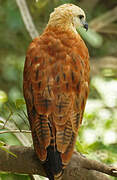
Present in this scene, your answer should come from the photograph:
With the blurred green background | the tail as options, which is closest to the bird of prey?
the tail

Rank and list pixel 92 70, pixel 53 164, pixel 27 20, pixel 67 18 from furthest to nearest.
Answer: pixel 92 70 < pixel 27 20 < pixel 67 18 < pixel 53 164

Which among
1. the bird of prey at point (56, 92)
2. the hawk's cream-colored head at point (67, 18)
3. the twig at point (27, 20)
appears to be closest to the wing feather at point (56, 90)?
the bird of prey at point (56, 92)

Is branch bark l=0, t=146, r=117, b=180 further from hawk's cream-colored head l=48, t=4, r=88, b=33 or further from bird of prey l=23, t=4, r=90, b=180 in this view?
hawk's cream-colored head l=48, t=4, r=88, b=33

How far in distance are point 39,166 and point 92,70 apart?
197 inches

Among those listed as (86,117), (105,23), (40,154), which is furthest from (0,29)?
(40,154)

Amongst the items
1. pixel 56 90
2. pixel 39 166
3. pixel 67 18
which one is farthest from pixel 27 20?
pixel 39 166

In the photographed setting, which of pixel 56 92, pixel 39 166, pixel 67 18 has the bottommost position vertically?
pixel 39 166

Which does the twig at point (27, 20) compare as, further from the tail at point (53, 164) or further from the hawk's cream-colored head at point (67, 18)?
the tail at point (53, 164)

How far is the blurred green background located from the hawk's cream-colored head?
68 centimetres

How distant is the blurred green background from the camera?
3.99 meters

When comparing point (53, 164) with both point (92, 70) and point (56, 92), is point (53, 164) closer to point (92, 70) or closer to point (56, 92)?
point (56, 92)

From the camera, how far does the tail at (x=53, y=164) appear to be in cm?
279

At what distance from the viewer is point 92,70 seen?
25.6ft

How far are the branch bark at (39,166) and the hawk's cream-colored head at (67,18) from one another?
109 cm
